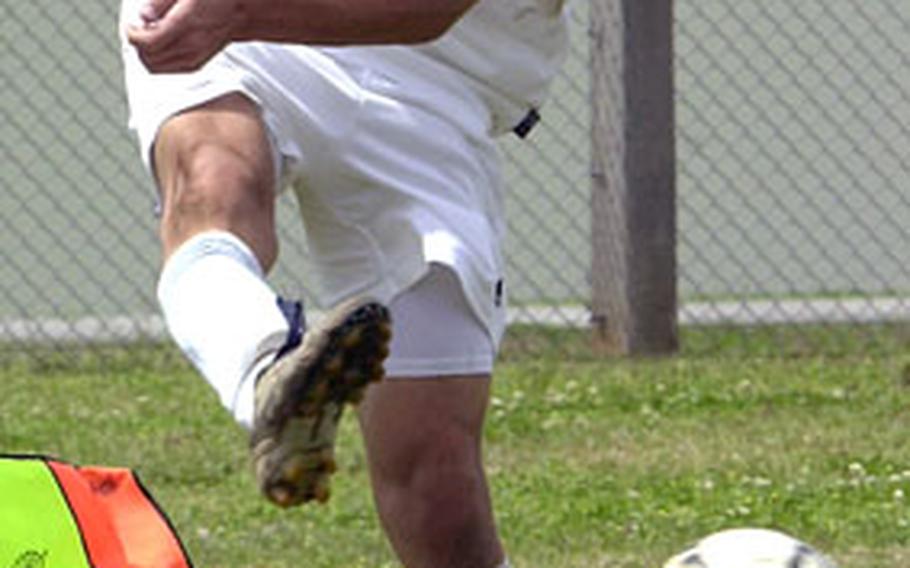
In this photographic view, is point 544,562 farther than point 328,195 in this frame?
Yes

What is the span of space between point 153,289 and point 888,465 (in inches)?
140

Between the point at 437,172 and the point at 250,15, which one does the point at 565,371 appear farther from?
the point at 250,15

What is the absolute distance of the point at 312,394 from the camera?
128 inches

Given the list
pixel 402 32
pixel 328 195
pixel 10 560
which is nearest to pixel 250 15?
pixel 402 32

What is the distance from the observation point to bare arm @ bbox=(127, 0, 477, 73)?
344 centimetres

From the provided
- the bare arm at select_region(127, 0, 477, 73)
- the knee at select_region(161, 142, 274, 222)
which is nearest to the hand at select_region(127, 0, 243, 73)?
the bare arm at select_region(127, 0, 477, 73)

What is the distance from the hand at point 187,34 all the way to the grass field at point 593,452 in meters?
2.10

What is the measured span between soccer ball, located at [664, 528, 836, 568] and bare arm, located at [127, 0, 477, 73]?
2.84 feet

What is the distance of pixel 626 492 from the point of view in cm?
609

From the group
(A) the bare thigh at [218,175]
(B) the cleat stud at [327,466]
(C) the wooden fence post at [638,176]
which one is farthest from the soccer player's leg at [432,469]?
(C) the wooden fence post at [638,176]

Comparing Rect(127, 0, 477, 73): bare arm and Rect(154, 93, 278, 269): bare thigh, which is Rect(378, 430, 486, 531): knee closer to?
Rect(154, 93, 278, 269): bare thigh

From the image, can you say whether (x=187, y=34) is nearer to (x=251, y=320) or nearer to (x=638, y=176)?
(x=251, y=320)

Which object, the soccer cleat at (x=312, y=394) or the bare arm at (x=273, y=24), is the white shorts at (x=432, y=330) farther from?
the soccer cleat at (x=312, y=394)

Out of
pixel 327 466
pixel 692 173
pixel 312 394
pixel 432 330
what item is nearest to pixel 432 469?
pixel 432 330
